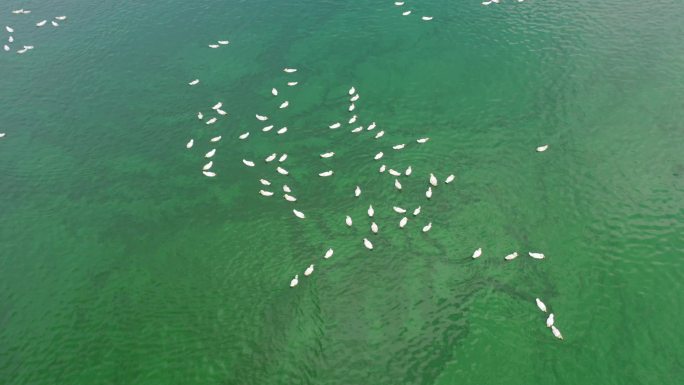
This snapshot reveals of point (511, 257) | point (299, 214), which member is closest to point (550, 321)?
point (511, 257)

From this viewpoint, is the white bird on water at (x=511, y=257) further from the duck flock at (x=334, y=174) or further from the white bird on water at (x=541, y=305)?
the white bird on water at (x=541, y=305)

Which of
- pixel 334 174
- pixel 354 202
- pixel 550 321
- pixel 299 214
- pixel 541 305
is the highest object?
pixel 334 174

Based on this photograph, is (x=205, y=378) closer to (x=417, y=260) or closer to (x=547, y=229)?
(x=417, y=260)

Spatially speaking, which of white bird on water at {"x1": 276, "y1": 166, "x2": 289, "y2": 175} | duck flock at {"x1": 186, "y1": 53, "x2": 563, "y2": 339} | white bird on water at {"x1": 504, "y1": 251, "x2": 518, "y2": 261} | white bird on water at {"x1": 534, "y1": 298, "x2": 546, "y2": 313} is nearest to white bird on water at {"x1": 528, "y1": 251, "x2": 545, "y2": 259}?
duck flock at {"x1": 186, "y1": 53, "x2": 563, "y2": 339}

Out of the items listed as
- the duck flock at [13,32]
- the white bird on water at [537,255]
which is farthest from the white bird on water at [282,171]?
the duck flock at [13,32]

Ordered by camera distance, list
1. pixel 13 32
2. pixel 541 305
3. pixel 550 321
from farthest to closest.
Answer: pixel 13 32 < pixel 541 305 < pixel 550 321

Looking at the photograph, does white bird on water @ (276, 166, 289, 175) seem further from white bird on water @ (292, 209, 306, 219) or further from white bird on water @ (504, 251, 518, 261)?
white bird on water @ (504, 251, 518, 261)

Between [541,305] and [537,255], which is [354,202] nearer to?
[537,255]
